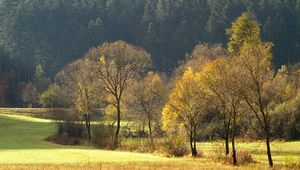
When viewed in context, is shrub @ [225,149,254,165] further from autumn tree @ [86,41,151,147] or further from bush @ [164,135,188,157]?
autumn tree @ [86,41,151,147]

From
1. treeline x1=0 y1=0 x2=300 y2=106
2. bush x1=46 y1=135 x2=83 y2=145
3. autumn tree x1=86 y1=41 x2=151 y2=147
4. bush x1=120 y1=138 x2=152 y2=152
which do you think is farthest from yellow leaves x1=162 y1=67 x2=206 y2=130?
treeline x1=0 y1=0 x2=300 y2=106

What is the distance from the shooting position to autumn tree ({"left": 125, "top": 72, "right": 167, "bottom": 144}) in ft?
239

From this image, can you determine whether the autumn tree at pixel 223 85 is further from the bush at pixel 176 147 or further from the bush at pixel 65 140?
the bush at pixel 65 140

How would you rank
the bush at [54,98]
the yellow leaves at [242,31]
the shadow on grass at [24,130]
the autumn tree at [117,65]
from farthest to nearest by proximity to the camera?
the bush at [54,98], the shadow on grass at [24,130], the autumn tree at [117,65], the yellow leaves at [242,31]

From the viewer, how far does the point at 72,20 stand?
176 m

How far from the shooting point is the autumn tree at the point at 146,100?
7275cm

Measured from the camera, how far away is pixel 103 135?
199 ft

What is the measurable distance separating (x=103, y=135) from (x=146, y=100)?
13923 mm

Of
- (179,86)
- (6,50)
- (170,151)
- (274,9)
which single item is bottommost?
(170,151)

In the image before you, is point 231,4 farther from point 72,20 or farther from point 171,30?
point 72,20

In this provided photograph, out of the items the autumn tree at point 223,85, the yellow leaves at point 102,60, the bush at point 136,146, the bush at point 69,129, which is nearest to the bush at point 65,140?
the bush at point 69,129

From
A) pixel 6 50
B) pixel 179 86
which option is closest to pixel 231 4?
pixel 6 50

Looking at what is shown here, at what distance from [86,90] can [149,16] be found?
111 m

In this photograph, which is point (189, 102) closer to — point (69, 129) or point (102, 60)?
point (102, 60)
